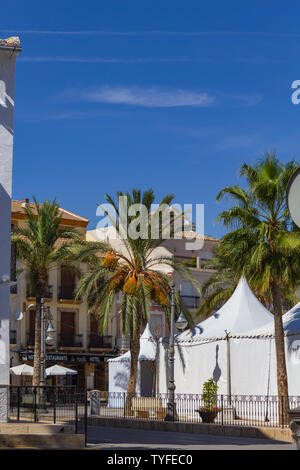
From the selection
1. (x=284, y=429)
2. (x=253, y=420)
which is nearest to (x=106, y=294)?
(x=253, y=420)

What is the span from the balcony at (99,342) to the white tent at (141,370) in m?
20.5

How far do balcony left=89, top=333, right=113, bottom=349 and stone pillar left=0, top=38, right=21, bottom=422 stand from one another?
41.9 metres

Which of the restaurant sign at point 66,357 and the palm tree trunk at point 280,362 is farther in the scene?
the restaurant sign at point 66,357

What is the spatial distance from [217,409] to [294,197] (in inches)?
898

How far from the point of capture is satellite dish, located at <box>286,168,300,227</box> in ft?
12.5

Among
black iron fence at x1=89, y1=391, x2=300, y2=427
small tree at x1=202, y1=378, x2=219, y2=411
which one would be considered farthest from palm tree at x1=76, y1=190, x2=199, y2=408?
small tree at x1=202, y1=378, x2=219, y2=411

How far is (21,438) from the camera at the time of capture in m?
16.0

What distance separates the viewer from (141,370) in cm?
3941

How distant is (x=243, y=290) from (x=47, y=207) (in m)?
10.6

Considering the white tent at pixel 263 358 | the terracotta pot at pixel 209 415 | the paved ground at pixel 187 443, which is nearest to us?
the paved ground at pixel 187 443

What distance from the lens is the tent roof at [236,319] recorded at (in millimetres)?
30906

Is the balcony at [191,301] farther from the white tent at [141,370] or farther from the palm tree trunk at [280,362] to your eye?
the palm tree trunk at [280,362]

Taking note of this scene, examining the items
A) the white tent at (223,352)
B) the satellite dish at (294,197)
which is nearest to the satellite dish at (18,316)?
the white tent at (223,352)

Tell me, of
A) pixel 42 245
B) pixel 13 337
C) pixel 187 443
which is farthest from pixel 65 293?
pixel 187 443
